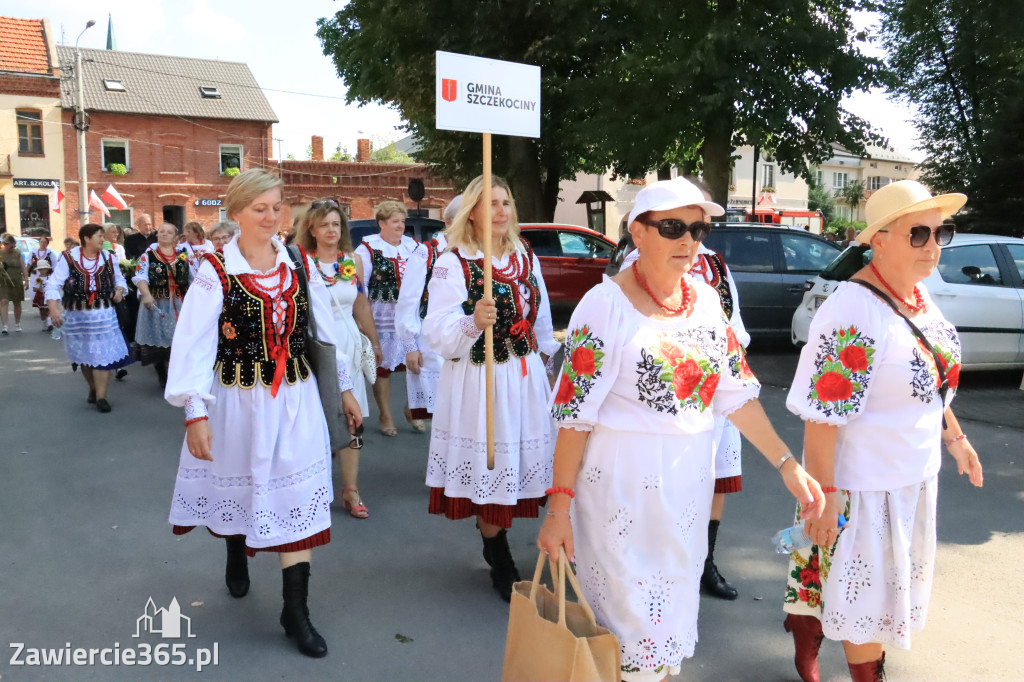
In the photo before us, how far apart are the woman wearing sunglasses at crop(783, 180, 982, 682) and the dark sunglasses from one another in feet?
2.09

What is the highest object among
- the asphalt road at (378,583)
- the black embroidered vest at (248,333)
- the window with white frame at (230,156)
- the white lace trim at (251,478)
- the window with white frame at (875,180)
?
the window with white frame at (875,180)

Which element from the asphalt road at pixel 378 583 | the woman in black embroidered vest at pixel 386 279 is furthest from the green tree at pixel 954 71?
the asphalt road at pixel 378 583

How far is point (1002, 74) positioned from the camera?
19.9 metres

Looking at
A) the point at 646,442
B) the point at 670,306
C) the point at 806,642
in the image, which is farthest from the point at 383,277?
the point at 646,442

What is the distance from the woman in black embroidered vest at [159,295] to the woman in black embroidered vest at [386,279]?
11.5 feet

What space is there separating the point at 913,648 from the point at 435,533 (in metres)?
2.79

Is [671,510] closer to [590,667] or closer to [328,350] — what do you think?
[590,667]

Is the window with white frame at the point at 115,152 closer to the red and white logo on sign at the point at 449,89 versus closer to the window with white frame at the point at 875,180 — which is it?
the red and white logo on sign at the point at 449,89

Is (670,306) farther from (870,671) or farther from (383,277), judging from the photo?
(383,277)

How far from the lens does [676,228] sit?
2.78 m

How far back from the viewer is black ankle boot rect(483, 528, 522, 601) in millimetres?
4570

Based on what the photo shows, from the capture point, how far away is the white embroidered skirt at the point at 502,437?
4.38m

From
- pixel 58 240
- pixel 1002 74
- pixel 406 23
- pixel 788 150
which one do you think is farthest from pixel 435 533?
pixel 58 240

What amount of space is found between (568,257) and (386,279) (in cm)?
808
